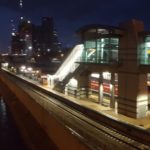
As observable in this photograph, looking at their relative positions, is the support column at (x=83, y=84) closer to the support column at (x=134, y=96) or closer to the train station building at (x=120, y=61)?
the train station building at (x=120, y=61)

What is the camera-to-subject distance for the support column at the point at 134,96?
29.8 meters

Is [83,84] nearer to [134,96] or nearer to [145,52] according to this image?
[134,96]

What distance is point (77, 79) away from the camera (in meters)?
41.9

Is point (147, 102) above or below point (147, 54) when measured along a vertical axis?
below

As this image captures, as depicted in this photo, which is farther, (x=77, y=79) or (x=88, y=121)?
(x=77, y=79)

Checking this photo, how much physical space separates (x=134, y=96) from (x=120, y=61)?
431 cm

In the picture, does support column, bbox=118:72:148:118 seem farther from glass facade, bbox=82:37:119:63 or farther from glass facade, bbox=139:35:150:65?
glass facade, bbox=82:37:119:63

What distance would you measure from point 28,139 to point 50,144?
7373 mm

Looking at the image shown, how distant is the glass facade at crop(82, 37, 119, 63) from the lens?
33.9 metres

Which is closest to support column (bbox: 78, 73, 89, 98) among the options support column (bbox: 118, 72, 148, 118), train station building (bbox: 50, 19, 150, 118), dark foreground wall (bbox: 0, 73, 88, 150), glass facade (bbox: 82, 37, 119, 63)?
train station building (bbox: 50, 19, 150, 118)

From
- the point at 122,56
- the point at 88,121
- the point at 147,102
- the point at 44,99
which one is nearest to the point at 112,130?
the point at 88,121

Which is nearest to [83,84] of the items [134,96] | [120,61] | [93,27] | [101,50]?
[101,50]

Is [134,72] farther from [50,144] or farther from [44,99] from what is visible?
[44,99]

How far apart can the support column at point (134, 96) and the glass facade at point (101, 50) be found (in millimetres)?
3448
